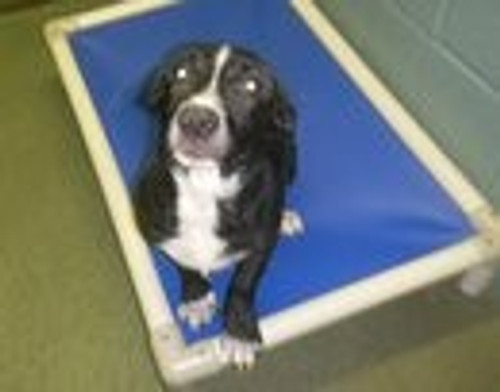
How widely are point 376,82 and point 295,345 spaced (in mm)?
721

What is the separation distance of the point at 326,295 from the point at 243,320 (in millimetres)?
188

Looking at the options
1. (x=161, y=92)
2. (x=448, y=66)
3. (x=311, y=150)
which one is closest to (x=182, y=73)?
(x=161, y=92)

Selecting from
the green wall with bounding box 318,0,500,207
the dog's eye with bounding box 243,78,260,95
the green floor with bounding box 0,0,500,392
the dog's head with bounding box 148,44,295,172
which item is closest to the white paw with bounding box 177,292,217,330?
the green floor with bounding box 0,0,500,392

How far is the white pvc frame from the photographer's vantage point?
4.95 feet

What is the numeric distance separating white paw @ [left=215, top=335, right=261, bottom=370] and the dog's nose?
465mm

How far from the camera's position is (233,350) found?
1496mm

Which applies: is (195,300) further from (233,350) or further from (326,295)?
(326,295)

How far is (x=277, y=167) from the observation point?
151 cm

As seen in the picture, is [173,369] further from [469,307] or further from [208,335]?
[469,307]

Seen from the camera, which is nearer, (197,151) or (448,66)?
(197,151)

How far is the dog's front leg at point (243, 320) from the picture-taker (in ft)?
4.91

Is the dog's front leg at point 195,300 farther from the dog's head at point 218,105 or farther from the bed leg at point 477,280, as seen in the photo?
the bed leg at point 477,280

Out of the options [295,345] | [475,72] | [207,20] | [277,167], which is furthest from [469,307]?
[207,20]

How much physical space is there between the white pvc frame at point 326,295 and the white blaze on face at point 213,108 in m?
0.39
